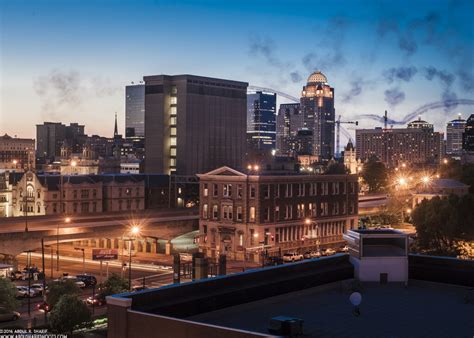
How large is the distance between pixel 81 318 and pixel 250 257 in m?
42.1

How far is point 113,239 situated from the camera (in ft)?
290

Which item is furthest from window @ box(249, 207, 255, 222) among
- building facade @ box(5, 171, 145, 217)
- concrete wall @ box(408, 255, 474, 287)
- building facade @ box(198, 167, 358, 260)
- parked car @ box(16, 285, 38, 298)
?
concrete wall @ box(408, 255, 474, 287)

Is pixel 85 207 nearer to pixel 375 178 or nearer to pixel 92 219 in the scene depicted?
pixel 92 219

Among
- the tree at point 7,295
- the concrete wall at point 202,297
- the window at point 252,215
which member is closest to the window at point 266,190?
the window at point 252,215

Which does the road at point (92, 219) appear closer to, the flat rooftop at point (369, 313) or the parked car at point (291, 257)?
the parked car at point (291, 257)

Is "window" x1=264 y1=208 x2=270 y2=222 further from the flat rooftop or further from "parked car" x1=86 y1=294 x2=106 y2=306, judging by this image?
the flat rooftop

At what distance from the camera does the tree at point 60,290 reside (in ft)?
145

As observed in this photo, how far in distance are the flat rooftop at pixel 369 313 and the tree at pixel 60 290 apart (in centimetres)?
2128

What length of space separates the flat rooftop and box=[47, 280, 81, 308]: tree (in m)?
21.3

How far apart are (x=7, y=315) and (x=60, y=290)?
4.45 meters

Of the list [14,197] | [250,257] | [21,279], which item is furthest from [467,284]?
[14,197]

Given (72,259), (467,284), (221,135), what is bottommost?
(72,259)

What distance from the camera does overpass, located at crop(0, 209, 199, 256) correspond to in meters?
71.4

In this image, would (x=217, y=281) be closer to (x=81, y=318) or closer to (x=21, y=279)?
(x=81, y=318)
